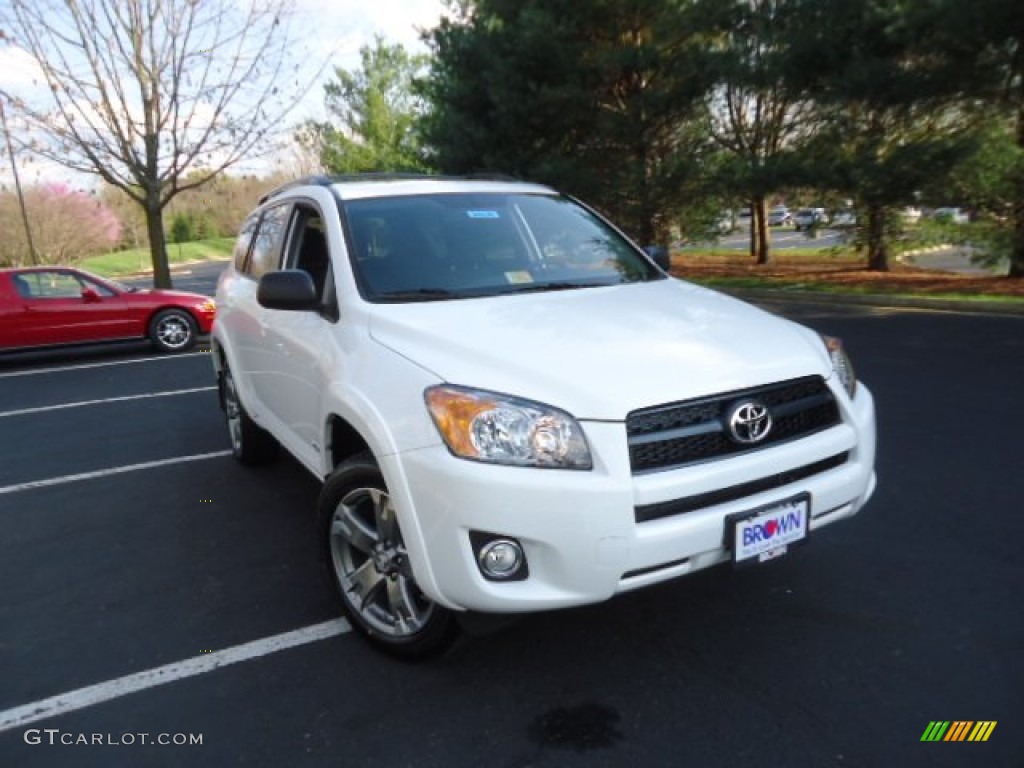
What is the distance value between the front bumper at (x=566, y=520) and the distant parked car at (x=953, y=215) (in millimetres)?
14052

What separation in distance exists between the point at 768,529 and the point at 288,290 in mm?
2049

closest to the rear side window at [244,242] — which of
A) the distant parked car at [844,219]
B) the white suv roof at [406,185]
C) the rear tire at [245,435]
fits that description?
the white suv roof at [406,185]

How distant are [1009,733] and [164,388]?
8327mm

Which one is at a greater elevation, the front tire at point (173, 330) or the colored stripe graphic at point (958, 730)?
the front tire at point (173, 330)

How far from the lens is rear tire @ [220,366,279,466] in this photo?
5.09 m

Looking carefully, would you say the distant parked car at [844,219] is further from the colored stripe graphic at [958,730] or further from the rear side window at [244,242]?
the colored stripe graphic at [958,730]

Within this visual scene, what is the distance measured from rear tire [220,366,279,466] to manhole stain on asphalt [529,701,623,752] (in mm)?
3156

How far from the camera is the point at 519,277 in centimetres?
350

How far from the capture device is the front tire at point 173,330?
11414 millimetres

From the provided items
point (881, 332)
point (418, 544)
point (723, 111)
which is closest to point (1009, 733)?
point (418, 544)

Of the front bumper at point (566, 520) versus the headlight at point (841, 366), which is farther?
the headlight at point (841, 366)

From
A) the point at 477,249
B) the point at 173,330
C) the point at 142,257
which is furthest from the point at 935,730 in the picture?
the point at 142,257

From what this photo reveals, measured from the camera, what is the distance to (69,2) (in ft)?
48.5

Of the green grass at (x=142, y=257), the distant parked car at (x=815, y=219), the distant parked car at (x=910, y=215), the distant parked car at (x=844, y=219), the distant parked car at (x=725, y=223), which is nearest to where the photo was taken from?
the distant parked car at (x=910, y=215)
